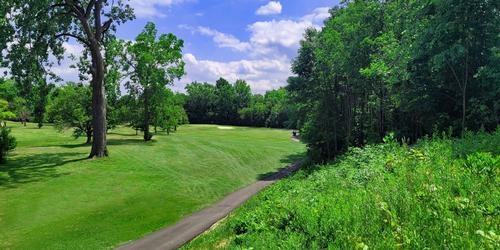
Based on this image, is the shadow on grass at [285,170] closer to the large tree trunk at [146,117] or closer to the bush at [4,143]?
the large tree trunk at [146,117]

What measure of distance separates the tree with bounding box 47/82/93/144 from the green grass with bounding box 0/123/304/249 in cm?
558

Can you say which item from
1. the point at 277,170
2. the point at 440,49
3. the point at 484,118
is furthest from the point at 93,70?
the point at 484,118

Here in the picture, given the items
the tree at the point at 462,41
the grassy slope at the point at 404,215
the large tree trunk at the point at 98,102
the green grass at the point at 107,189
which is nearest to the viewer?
the grassy slope at the point at 404,215

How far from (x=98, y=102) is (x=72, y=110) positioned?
13.1m

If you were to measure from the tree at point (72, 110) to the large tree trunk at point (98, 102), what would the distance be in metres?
11.6

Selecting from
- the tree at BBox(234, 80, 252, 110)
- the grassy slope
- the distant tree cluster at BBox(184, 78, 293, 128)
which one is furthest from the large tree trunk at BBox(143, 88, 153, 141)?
the tree at BBox(234, 80, 252, 110)

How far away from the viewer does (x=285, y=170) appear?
134 ft

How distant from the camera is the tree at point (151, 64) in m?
47.7

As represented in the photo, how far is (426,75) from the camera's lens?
1972cm

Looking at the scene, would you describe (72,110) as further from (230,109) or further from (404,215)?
(230,109)

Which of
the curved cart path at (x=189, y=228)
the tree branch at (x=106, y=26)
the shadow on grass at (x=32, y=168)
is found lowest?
the curved cart path at (x=189, y=228)

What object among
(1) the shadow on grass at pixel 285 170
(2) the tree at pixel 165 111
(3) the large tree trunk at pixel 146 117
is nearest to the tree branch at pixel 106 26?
(3) the large tree trunk at pixel 146 117

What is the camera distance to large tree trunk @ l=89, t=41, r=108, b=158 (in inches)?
1305

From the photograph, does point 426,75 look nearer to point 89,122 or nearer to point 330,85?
point 330,85
